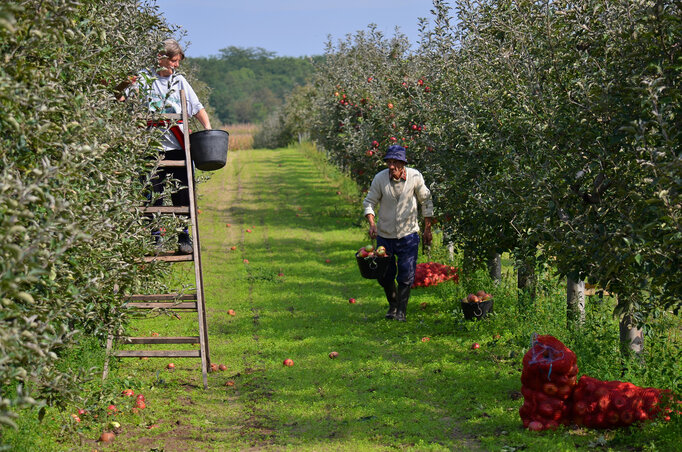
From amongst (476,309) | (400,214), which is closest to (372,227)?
(400,214)

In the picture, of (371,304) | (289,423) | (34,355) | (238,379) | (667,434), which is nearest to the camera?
(34,355)

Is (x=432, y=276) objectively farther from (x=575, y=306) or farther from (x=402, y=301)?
(x=575, y=306)

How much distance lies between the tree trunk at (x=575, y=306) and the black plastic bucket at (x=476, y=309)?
1193 mm

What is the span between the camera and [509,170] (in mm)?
6598

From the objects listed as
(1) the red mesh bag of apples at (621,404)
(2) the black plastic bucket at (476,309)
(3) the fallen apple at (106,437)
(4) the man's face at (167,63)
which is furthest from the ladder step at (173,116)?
(1) the red mesh bag of apples at (621,404)

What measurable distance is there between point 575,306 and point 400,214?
8.62ft

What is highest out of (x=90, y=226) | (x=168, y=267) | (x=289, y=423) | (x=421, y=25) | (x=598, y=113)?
(x=421, y=25)

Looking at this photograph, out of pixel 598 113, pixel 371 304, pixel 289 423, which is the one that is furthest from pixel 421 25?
pixel 289 423

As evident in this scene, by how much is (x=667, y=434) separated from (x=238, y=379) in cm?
417

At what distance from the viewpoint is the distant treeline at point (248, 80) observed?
125875 millimetres

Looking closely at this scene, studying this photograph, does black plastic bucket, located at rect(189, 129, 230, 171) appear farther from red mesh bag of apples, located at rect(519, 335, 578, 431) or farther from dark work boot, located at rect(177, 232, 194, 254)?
red mesh bag of apples, located at rect(519, 335, 578, 431)

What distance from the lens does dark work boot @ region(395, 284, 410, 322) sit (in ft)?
30.0

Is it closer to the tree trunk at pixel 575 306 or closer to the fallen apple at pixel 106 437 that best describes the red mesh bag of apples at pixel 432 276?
the tree trunk at pixel 575 306

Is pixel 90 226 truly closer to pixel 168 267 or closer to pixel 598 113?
pixel 168 267
